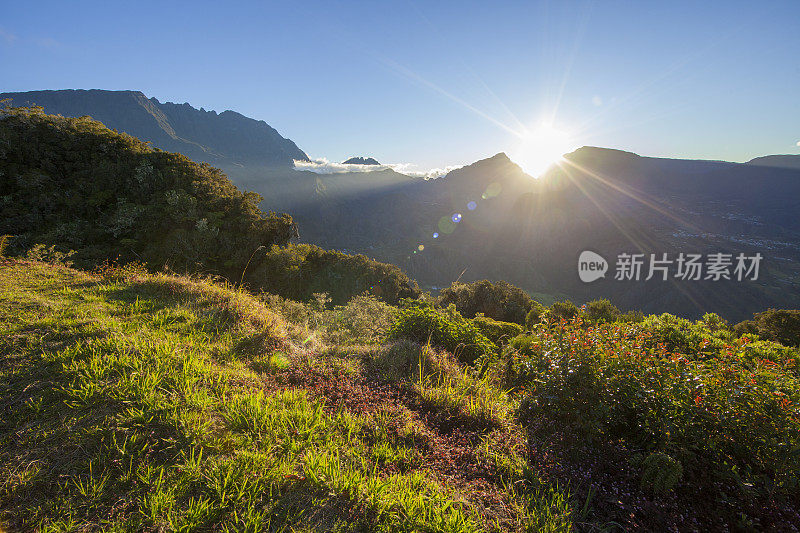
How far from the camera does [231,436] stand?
274 cm

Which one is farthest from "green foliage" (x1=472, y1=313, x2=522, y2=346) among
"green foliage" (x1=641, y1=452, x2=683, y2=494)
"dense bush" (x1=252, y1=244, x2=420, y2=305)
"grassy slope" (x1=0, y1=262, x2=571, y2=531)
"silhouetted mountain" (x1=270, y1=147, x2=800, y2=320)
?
"silhouetted mountain" (x1=270, y1=147, x2=800, y2=320)

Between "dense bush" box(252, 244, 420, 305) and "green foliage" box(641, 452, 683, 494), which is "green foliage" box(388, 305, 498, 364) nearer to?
"green foliage" box(641, 452, 683, 494)

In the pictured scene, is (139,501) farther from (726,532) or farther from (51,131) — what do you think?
(51,131)

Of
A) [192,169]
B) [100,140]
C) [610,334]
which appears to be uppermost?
[100,140]

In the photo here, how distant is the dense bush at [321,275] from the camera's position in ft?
58.1

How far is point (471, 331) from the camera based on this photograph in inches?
250

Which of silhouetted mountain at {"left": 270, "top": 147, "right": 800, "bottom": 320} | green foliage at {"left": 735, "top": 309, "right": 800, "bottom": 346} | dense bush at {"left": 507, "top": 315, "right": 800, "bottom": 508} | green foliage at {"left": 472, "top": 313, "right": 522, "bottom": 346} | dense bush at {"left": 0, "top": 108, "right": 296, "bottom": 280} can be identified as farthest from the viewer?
silhouetted mountain at {"left": 270, "top": 147, "right": 800, "bottom": 320}

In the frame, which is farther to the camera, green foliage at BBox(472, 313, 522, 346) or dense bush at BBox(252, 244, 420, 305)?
dense bush at BBox(252, 244, 420, 305)

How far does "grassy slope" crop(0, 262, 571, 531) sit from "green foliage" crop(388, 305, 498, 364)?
124cm

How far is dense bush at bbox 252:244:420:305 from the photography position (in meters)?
17.7

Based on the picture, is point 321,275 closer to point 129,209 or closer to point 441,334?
point 129,209

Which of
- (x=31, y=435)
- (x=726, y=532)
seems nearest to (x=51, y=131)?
(x=31, y=435)

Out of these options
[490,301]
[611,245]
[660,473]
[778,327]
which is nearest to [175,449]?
[660,473]

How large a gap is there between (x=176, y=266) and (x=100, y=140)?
29.9ft
